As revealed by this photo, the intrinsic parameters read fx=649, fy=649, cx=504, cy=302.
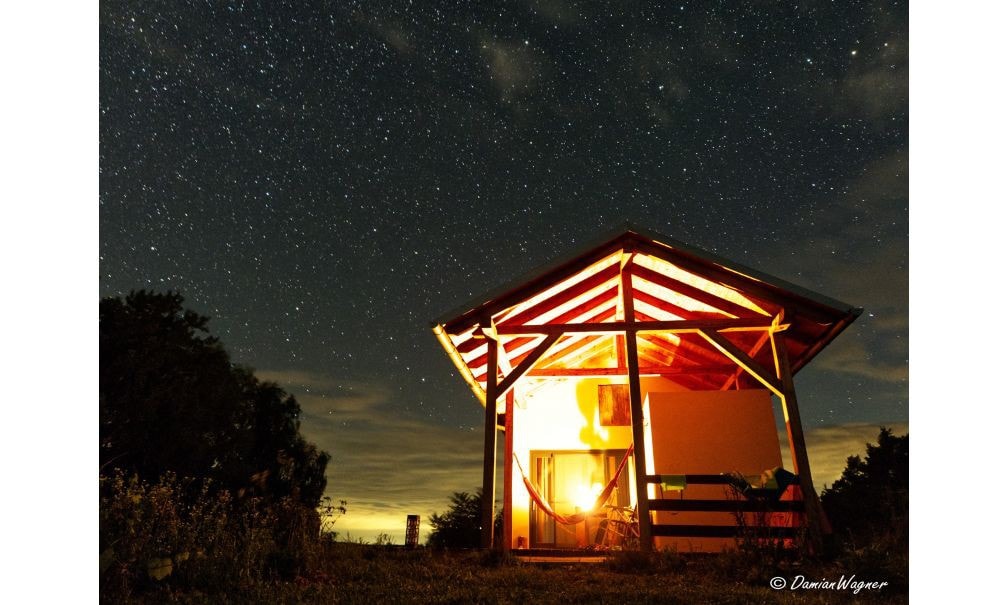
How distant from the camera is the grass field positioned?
5.20 m

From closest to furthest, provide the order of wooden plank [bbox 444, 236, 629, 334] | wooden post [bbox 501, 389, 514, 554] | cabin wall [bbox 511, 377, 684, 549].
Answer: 1. wooden plank [bbox 444, 236, 629, 334]
2. wooden post [bbox 501, 389, 514, 554]
3. cabin wall [bbox 511, 377, 684, 549]

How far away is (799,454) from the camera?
806 centimetres

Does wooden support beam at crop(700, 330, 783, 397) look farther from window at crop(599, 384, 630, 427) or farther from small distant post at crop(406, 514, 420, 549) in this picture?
small distant post at crop(406, 514, 420, 549)

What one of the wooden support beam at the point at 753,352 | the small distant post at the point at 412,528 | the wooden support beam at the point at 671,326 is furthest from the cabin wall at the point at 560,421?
the wooden support beam at the point at 671,326

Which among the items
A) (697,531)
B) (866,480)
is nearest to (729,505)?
(697,531)

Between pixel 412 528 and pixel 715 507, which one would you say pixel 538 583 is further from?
pixel 412 528

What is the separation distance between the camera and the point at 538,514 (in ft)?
40.7

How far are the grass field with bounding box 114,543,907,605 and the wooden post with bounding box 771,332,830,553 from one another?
849mm

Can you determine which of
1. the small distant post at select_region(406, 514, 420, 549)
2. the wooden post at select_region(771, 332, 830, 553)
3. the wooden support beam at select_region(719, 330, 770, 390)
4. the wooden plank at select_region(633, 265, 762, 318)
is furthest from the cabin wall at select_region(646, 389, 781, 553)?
the small distant post at select_region(406, 514, 420, 549)

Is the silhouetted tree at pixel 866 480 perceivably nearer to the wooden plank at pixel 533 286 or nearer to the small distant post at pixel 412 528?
the small distant post at pixel 412 528

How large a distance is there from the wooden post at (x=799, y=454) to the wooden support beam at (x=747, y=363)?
5.7 inches
